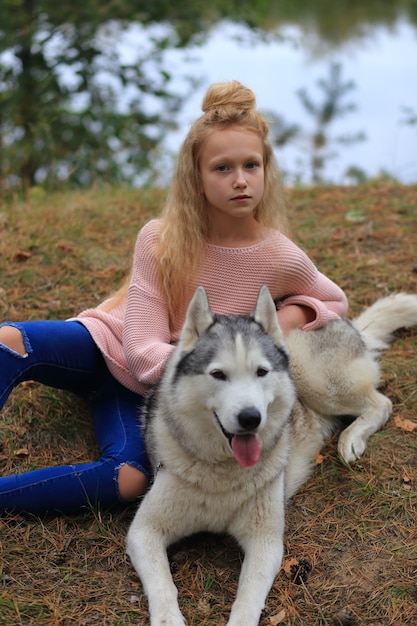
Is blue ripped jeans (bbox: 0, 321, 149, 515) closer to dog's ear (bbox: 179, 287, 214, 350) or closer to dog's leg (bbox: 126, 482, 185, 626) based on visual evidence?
dog's leg (bbox: 126, 482, 185, 626)

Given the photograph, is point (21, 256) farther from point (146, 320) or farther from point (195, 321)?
point (195, 321)

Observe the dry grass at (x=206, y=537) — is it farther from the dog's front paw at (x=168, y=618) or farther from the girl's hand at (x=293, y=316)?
the girl's hand at (x=293, y=316)

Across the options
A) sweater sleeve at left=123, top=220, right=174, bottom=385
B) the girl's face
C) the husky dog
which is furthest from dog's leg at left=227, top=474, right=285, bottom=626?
the girl's face

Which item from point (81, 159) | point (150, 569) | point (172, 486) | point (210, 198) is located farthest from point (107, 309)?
point (81, 159)

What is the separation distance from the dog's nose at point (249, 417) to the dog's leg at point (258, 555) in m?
0.57

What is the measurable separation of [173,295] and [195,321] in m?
0.62

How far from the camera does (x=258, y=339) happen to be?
108 inches

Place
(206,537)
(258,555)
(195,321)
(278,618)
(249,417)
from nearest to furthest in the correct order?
(249,417) < (278,618) < (258,555) < (195,321) < (206,537)

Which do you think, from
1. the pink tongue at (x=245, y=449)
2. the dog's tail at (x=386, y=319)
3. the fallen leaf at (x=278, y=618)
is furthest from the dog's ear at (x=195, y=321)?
the dog's tail at (x=386, y=319)

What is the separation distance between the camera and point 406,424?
12.0 ft

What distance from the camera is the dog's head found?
8.27 ft

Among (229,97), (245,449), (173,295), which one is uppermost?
(229,97)

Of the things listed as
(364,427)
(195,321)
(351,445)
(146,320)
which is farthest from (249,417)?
(364,427)

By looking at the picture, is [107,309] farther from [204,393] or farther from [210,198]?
[204,393]
